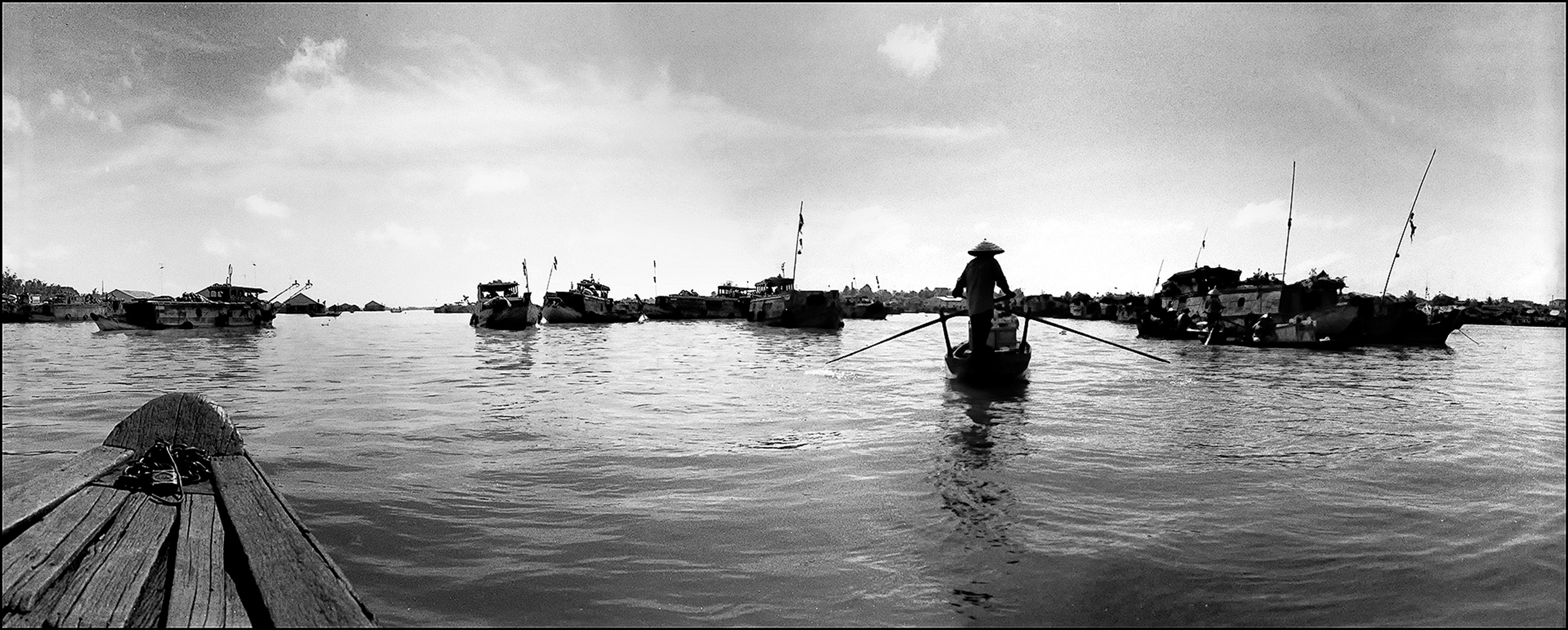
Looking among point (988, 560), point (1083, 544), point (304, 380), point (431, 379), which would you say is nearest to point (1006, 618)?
point (988, 560)

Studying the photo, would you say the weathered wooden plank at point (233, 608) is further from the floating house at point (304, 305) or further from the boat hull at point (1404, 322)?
the floating house at point (304, 305)

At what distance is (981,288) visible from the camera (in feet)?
42.4

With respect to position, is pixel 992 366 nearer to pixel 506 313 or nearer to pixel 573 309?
pixel 506 313

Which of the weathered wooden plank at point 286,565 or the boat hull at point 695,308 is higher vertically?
the boat hull at point 695,308

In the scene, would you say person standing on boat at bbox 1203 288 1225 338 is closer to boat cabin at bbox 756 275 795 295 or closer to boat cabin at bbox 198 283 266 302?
boat cabin at bbox 756 275 795 295

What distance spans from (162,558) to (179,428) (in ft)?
7.97

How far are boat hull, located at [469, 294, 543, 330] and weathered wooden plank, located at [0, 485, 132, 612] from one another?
41.2m

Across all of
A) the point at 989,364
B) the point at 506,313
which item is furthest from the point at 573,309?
the point at 989,364

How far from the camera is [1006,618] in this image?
4.00 m

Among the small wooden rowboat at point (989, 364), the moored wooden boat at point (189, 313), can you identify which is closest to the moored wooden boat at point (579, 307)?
the moored wooden boat at point (189, 313)

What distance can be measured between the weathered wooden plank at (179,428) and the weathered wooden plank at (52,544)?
3.25 feet

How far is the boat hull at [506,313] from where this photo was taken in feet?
143

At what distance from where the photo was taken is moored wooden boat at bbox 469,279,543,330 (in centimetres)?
4362

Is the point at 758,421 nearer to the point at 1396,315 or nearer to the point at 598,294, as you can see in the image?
the point at 1396,315
